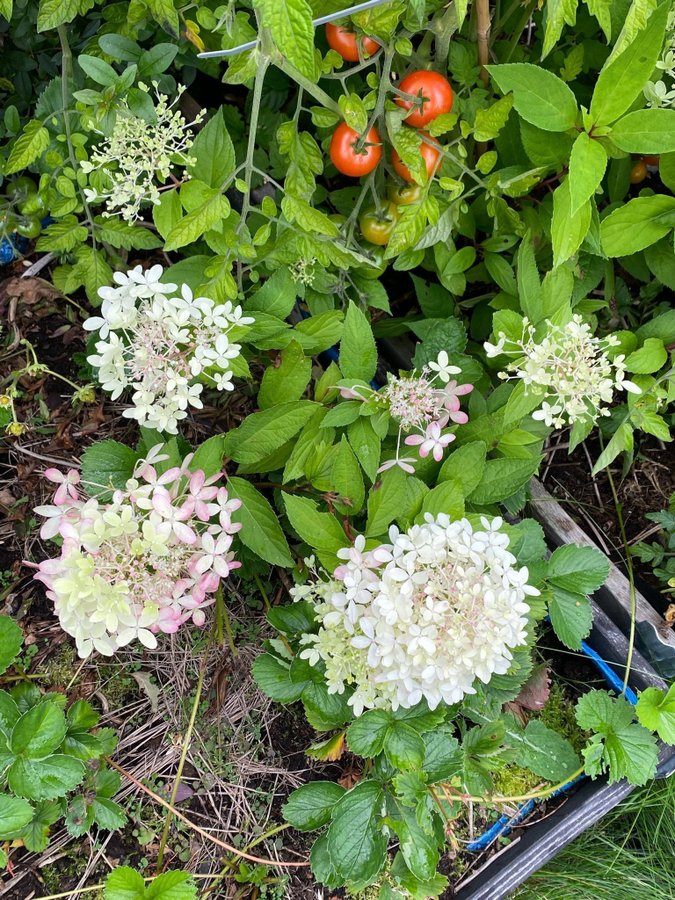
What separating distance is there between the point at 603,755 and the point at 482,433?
674 millimetres

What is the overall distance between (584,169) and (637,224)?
0.31m

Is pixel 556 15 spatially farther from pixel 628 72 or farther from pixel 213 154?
pixel 213 154

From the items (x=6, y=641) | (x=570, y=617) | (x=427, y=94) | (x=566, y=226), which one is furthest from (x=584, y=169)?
(x=6, y=641)

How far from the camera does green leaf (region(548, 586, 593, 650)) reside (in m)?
1.33

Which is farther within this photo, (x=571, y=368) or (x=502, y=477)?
(x=502, y=477)

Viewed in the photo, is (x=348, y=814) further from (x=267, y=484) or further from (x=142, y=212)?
(x=142, y=212)

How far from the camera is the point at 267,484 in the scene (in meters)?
1.32

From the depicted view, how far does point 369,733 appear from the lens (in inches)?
45.4

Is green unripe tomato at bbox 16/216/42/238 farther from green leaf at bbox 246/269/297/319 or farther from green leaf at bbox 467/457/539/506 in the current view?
green leaf at bbox 467/457/539/506

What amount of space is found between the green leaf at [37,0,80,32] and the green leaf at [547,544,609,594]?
1.28 meters

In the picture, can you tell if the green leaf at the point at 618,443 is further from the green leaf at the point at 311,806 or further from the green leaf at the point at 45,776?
the green leaf at the point at 45,776

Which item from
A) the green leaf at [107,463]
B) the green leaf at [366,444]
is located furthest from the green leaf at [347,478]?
the green leaf at [107,463]

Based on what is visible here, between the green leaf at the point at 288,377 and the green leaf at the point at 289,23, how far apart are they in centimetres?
52

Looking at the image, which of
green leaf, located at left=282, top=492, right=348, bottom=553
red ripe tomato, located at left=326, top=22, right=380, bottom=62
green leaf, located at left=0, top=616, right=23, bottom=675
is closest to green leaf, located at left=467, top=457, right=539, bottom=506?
green leaf, located at left=282, top=492, right=348, bottom=553
